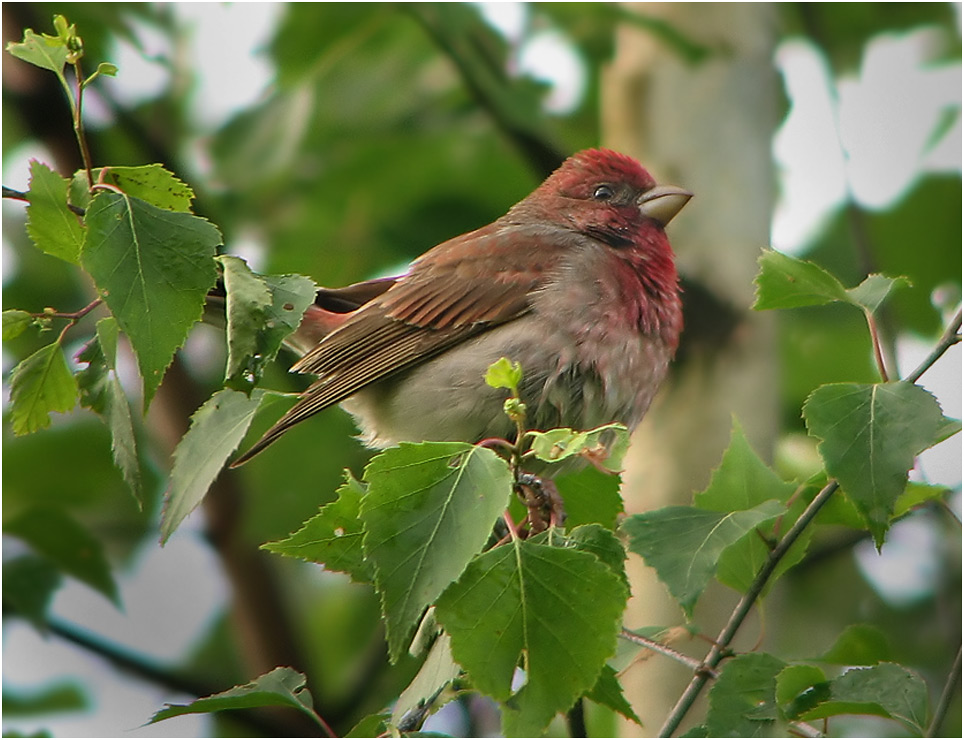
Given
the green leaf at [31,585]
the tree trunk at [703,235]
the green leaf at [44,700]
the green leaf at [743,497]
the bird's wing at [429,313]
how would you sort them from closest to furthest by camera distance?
1. the green leaf at [743,497]
2. the bird's wing at [429,313]
3. the green leaf at [31,585]
4. the tree trunk at [703,235]
5. the green leaf at [44,700]

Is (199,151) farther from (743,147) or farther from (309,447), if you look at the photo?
(743,147)

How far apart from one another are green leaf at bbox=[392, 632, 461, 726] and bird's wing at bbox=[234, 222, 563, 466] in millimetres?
1319

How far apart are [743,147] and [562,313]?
1.93 m

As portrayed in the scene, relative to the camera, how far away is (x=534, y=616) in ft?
7.32

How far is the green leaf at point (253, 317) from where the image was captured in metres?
2.29

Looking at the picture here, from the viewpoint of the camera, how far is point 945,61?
24.4 feet

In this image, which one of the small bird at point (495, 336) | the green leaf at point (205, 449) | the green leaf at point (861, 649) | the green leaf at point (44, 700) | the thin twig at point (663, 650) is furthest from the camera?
the green leaf at point (44, 700)

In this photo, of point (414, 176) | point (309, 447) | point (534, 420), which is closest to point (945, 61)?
point (414, 176)

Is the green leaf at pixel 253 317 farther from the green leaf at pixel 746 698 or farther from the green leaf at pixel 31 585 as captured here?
the green leaf at pixel 31 585

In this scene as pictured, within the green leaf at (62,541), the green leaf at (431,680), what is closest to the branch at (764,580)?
the green leaf at (431,680)

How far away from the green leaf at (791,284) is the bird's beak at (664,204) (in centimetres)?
190

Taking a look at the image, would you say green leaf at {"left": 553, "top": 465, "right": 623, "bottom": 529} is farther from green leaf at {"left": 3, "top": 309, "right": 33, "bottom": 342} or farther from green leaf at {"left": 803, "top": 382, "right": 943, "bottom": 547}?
green leaf at {"left": 3, "top": 309, "right": 33, "bottom": 342}

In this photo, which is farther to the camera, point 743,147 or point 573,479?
point 743,147

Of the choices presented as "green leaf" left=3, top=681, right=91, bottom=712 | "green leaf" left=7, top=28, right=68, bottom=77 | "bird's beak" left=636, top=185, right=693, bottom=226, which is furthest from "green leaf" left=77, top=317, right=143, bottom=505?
"green leaf" left=3, top=681, right=91, bottom=712
